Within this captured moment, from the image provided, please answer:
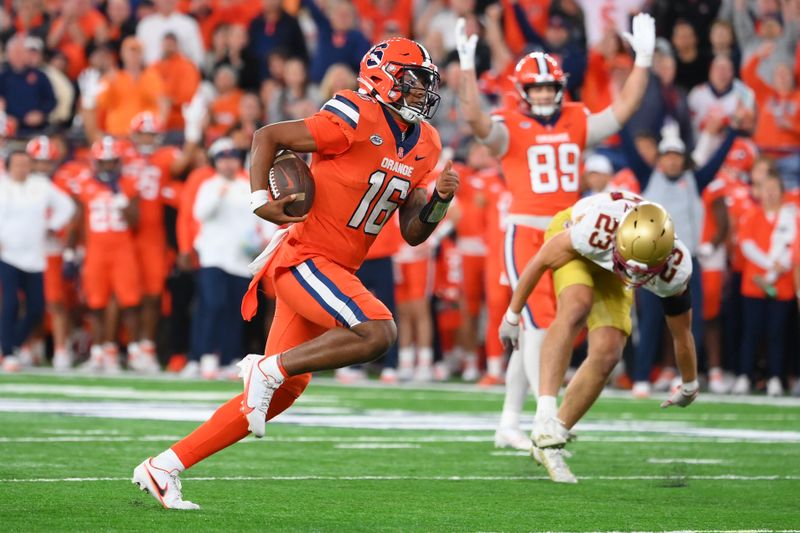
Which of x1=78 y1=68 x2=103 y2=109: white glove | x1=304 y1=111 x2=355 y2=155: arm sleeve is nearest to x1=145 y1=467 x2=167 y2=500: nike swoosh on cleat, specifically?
x1=304 y1=111 x2=355 y2=155: arm sleeve

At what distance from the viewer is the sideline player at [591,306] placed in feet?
22.6

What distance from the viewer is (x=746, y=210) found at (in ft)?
43.3

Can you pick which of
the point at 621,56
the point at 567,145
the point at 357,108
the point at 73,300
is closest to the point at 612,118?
the point at 567,145

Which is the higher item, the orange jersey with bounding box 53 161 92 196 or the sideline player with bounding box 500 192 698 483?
the orange jersey with bounding box 53 161 92 196

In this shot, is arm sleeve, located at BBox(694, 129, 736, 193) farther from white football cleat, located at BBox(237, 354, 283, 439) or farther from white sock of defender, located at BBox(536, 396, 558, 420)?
white football cleat, located at BBox(237, 354, 283, 439)

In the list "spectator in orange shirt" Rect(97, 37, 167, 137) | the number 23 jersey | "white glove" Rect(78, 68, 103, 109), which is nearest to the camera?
the number 23 jersey

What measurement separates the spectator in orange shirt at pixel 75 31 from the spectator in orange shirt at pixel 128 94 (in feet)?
4.82

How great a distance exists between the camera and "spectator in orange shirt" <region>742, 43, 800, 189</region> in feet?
44.7

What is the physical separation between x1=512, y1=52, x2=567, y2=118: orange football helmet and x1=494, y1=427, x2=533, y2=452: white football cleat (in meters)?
1.83

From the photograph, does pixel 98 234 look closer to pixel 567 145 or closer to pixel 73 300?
pixel 73 300

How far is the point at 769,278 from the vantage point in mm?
12727

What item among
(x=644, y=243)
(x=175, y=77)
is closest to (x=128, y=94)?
(x=175, y=77)

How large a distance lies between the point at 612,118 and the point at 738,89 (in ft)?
14.5

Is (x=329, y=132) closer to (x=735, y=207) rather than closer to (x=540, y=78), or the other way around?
(x=540, y=78)
